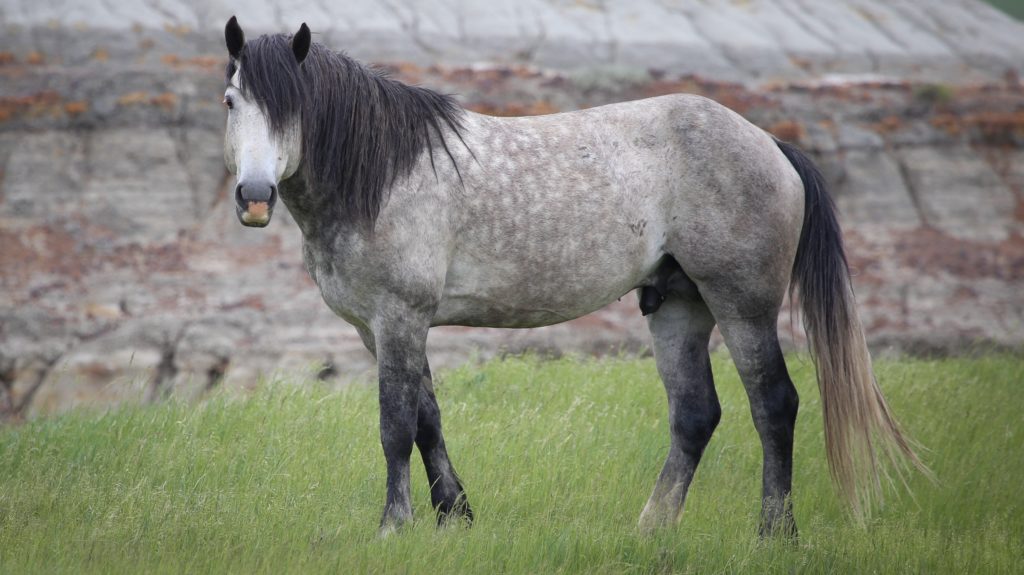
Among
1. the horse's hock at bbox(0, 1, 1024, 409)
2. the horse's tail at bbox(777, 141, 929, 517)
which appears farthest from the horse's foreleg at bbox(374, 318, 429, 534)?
the horse's hock at bbox(0, 1, 1024, 409)

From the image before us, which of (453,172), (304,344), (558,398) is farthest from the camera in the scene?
(304,344)

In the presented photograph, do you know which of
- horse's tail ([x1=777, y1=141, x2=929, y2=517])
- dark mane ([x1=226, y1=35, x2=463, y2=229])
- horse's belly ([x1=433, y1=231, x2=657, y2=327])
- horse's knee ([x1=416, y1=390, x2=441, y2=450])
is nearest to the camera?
dark mane ([x1=226, y1=35, x2=463, y2=229])

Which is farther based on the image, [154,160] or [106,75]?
[106,75]

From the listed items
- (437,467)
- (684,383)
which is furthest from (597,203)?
(437,467)

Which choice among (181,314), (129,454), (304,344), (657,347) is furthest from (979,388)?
(181,314)

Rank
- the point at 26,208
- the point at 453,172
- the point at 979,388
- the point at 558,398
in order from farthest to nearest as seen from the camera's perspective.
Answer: the point at 26,208 → the point at 979,388 → the point at 558,398 → the point at 453,172

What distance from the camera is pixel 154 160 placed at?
2236 centimetres

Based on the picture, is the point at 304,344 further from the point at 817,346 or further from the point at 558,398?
the point at 817,346

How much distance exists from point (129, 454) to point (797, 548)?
3954 millimetres

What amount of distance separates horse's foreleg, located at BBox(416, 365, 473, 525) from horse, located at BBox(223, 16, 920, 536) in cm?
1

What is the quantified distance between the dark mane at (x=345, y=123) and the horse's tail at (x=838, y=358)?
2252 mm

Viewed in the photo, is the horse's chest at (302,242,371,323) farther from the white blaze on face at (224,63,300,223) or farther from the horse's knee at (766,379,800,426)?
the horse's knee at (766,379,800,426)

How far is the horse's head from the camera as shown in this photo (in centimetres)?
432

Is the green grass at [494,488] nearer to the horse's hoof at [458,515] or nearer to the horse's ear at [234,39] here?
the horse's hoof at [458,515]
